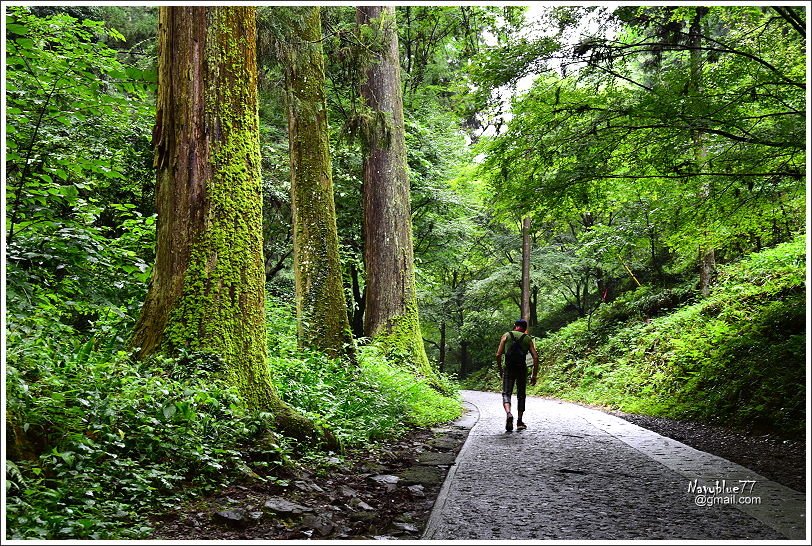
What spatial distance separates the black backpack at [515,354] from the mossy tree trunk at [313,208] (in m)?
2.81

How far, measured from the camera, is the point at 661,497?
15.3ft

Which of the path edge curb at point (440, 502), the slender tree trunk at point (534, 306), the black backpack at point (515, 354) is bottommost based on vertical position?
the path edge curb at point (440, 502)

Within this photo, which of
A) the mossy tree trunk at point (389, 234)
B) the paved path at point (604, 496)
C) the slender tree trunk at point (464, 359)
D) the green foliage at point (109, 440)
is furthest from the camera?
the slender tree trunk at point (464, 359)

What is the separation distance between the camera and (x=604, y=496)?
4.71 metres

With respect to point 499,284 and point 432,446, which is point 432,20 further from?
point 499,284

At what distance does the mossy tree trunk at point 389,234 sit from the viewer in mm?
11938

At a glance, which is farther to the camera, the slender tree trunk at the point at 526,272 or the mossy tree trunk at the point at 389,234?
the slender tree trunk at the point at 526,272

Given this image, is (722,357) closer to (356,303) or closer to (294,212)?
(294,212)

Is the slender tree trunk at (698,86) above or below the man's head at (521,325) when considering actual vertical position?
above

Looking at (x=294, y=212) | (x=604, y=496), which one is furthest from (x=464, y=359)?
(x=604, y=496)

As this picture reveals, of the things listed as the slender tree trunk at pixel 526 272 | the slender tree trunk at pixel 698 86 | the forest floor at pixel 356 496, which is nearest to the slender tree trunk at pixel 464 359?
the slender tree trunk at pixel 526 272

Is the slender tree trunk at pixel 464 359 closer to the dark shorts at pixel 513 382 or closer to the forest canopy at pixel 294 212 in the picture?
the forest canopy at pixel 294 212

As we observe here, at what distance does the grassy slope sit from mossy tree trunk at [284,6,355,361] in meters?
6.11

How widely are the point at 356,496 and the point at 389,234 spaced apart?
322 inches
